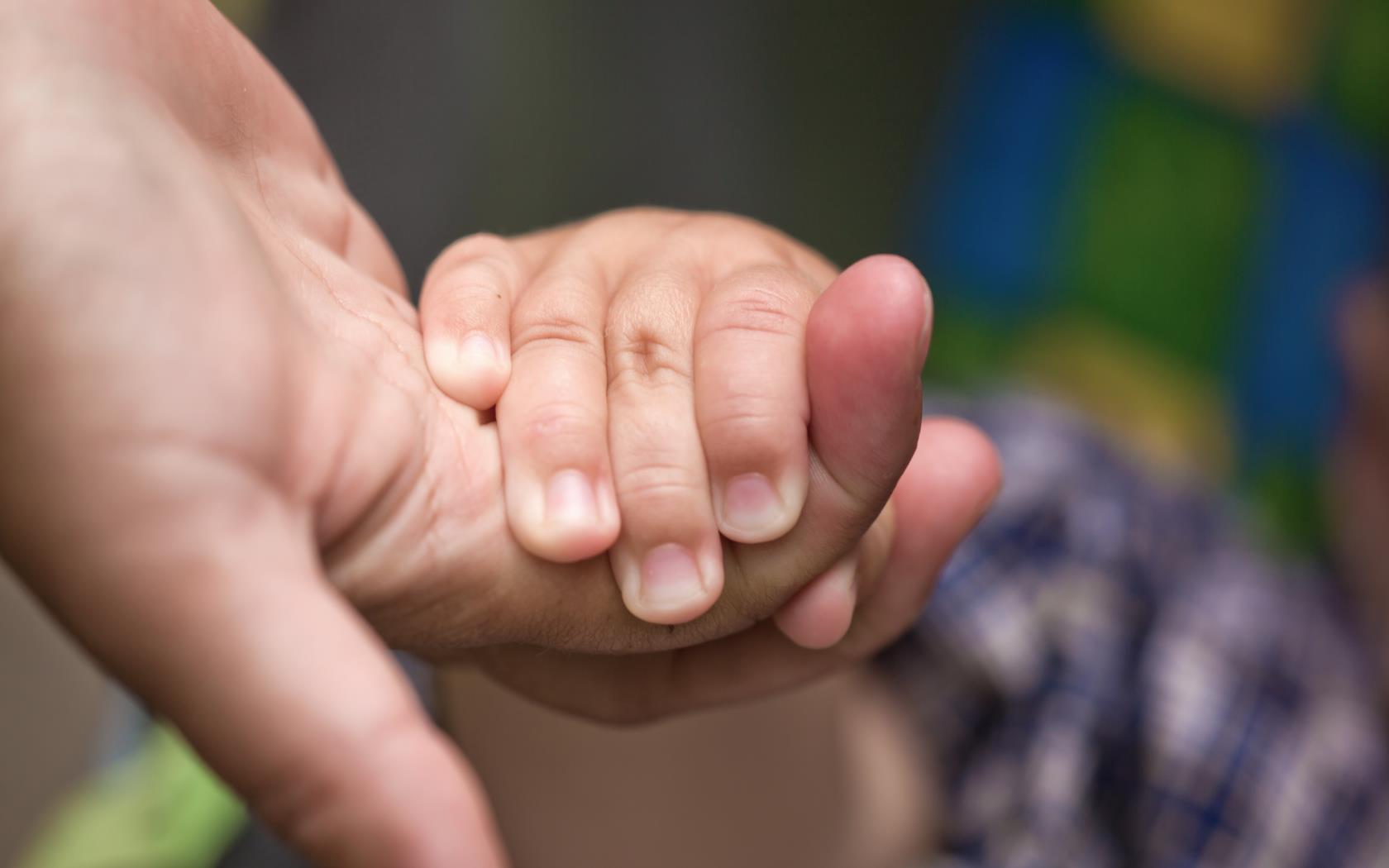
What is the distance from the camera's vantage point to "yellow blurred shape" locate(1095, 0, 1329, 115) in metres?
1.79

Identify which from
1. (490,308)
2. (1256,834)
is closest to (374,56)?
(490,308)

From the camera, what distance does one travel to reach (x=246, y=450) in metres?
0.31

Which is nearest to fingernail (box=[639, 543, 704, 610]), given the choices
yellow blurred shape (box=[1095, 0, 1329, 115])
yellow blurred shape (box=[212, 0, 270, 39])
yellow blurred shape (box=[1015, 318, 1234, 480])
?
yellow blurred shape (box=[212, 0, 270, 39])

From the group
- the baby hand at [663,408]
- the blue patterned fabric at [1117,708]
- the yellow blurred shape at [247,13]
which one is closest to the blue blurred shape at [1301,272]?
the blue patterned fabric at [1117,708]

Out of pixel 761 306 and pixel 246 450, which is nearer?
pixel 246 450

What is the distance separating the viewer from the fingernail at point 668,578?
43 centimetres

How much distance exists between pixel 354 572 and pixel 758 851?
0.62 m

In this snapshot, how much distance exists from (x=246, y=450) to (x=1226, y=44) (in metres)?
1.95

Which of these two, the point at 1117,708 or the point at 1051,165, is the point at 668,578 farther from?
the point at 1051,165

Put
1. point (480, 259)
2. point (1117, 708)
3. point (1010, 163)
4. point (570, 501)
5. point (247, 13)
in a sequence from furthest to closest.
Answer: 1. point (1010, 163)
2. point (247, 13)
3. point (1117, 708)
4. point (480, 259)
5. point (570, 501)

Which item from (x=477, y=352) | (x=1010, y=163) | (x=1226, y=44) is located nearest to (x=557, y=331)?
(x=477, y=352)

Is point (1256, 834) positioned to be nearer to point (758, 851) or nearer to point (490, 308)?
point (758, 851)

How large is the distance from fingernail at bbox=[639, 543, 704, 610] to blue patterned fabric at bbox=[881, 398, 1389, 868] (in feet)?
2.03

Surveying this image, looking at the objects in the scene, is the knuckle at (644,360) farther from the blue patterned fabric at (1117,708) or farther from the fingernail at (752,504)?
the blue patterned fabric at (1117,708)
